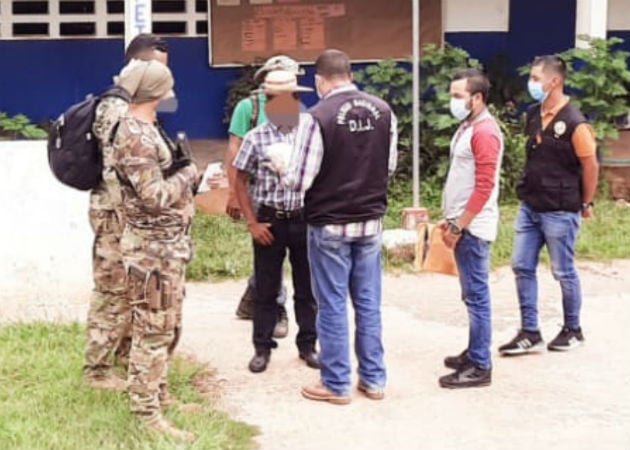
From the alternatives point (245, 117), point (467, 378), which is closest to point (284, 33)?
point (245, 117)

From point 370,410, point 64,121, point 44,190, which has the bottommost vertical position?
point 370,410

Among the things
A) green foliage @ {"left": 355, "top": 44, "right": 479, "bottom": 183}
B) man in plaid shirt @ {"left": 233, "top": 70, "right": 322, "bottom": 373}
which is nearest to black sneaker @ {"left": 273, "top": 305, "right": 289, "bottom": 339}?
man in plaid shirt @ {"left": 233, "top": 70, "right": 322, "bottom": 373}

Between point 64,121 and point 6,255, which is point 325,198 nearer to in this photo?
point 64,121

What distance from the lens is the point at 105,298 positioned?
211 inches

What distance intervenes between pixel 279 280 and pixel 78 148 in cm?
137

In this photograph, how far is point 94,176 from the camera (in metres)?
5.21

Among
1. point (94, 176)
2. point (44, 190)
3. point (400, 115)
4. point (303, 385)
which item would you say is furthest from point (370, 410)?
point (400, 115)

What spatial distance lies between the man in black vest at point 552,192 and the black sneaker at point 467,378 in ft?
1.95

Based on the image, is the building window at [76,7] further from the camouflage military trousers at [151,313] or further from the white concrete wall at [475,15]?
the camouflage military trousers at [151,313]

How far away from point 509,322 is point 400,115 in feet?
13.9

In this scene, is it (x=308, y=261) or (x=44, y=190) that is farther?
(x=44, y=190)

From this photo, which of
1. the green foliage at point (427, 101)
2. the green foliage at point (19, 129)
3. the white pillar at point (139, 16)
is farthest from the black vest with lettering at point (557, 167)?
the green foliage at point (19, 129)

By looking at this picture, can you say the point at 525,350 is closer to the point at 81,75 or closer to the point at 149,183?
the point at 149,183

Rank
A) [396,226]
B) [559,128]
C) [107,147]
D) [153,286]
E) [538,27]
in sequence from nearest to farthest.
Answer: [153,286] → [107,147] → [559,128] → [396,226] → [538,27]
